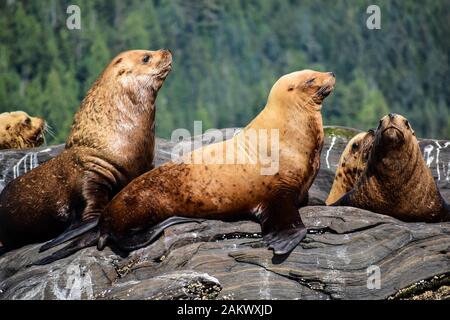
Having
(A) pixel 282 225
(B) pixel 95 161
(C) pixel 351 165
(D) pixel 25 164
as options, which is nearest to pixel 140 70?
(B) pixel 95 161

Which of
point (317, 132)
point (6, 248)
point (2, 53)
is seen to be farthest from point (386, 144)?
point (2, 53)

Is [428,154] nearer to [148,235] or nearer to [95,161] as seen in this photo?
[95,161]

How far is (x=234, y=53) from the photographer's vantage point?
42.6 metres

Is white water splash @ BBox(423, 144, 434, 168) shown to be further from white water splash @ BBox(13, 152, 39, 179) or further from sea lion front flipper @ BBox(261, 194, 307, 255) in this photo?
white water splash @ BBox(13, 152, 39, 179)

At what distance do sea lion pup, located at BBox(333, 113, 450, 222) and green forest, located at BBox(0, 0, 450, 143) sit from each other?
1011 inches

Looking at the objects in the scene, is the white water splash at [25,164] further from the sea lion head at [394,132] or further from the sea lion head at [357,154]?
the sea lion head at [394,132]

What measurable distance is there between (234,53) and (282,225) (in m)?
35.1

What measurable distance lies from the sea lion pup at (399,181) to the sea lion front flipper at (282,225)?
115cm

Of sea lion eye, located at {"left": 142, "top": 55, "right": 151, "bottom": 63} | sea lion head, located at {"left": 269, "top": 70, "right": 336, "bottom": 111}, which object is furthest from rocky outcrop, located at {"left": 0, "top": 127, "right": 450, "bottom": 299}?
sea lion eye, located at {"left": 142, "top": 55, "right": 151, "bottom": 63}

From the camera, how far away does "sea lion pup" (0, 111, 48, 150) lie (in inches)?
538

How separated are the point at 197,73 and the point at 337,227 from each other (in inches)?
1288

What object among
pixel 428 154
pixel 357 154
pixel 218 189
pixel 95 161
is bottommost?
pixel 428 154

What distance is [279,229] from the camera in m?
7.86

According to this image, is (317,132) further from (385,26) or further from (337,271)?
(385,26)
